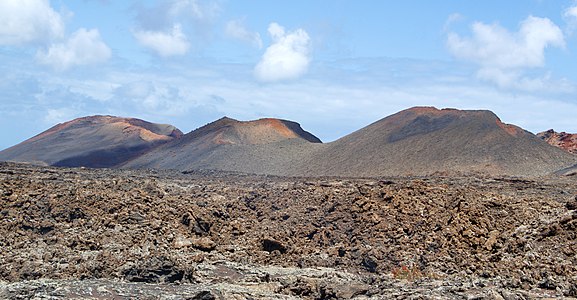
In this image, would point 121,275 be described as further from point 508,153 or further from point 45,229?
point 508,153

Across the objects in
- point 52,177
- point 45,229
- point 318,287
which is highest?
point 52,177

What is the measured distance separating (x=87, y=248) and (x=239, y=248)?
3.76 m

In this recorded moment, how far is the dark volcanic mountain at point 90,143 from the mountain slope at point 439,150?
22162 mm

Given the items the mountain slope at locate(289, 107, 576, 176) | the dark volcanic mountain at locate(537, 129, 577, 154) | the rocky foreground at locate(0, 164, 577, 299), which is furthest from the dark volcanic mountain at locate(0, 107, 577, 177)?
the rocky foreground at locate(0, 164, 577, 299)

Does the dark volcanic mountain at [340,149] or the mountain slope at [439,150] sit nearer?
the mountain slope at [439,150]

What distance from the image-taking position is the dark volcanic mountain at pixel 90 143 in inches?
2446

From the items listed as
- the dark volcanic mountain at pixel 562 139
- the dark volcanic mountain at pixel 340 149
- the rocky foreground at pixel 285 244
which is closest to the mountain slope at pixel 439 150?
the dark volcanic mountain at pixel 340 149

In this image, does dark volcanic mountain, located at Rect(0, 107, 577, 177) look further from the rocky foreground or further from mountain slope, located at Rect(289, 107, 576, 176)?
the rocky foreground

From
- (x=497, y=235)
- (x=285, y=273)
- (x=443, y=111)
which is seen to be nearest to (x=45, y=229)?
(x=285, y=273)

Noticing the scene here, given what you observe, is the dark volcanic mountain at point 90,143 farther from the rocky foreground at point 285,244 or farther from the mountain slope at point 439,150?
the rocky foreground at point 285,244

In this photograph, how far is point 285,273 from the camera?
1595 centimetres

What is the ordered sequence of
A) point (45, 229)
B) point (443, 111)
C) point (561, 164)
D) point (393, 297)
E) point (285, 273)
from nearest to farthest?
point (393, 297) < point (285, 273) < point (45, 229) < point (561, 164) < point (443, 111)

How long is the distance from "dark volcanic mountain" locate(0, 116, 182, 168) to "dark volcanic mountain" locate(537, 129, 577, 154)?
118ft

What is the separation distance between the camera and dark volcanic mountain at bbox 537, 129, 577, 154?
5812cm
